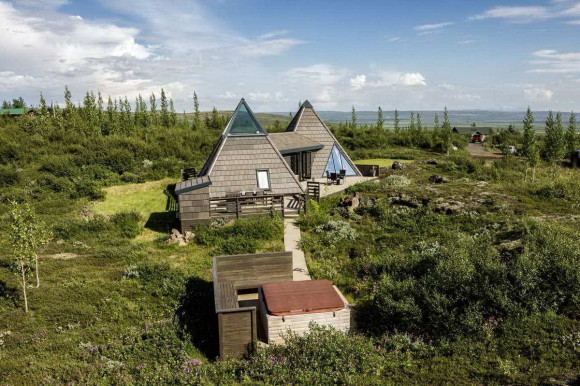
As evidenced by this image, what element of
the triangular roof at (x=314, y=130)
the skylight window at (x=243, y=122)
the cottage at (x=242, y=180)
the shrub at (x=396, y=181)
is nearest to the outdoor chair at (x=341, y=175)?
the triangular roof at (x=314, y=130)

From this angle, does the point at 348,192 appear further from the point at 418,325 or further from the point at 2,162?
the point at 2,162

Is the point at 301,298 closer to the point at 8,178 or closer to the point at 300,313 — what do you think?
the point at 300,313

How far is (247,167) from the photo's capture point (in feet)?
76.8

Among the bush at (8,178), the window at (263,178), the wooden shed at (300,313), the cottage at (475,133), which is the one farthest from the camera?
the cottage at (475,133)

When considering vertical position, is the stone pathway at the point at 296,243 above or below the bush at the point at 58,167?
below

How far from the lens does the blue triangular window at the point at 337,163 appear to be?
31.0 meters

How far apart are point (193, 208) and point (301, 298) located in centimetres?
1080

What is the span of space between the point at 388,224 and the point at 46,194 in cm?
2358

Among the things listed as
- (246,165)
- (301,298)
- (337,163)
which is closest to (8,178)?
(246,165)

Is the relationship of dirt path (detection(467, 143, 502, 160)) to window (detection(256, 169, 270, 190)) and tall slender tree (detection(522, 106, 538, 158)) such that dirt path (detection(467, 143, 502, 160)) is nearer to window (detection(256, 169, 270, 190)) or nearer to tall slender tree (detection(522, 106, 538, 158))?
tall slender tree (detection(522, 106, 538, 158))

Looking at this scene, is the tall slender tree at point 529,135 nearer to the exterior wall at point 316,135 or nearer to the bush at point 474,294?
the exterior wall at point 316,135

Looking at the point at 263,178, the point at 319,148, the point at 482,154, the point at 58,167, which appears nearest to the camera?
the point at 263,178

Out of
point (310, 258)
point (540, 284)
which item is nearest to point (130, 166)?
point (310, 258)

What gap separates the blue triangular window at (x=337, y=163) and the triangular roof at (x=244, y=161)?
800cm
